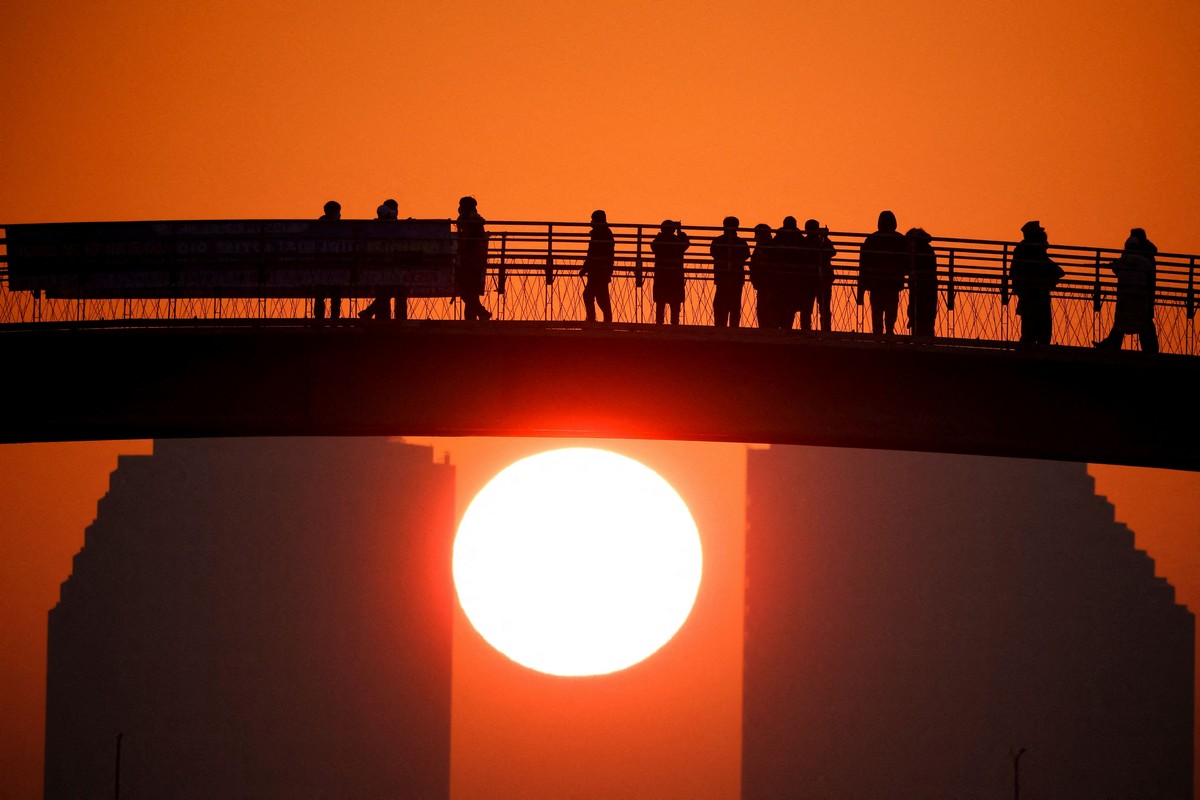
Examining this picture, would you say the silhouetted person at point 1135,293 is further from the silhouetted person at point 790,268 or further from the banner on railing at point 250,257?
the banner on railing at point 250,257

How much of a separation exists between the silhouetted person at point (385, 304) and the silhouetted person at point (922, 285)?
8.31 metres

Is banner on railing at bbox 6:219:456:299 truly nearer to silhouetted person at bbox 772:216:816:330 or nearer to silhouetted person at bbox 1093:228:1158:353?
silhouetted person at bbox 772:216:816:330

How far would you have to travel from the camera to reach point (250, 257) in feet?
124

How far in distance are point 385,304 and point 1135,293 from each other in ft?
40.5

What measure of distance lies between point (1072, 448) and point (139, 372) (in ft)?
51.8

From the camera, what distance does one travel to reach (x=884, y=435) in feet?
128

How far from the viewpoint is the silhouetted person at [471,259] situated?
37.4 m

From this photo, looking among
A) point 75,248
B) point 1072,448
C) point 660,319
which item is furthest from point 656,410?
point 75,248

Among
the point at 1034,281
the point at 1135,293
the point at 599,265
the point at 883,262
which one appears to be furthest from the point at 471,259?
the point at 1135,293

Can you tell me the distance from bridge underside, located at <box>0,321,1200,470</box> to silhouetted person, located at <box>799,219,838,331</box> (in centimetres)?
68

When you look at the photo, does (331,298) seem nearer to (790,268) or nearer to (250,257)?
(250,257)

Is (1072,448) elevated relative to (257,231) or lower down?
lower down

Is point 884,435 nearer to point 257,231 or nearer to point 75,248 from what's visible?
point 257,231

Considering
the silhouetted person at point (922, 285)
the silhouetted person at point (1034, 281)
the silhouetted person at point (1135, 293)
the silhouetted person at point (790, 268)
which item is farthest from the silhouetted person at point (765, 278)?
the silhouetted person at point (1135, 293)
